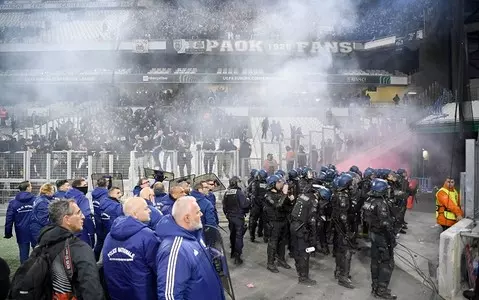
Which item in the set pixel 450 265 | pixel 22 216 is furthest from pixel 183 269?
pixel 22 216

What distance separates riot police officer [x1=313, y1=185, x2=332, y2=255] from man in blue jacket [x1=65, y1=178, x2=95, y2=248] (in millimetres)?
3396

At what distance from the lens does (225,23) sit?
94.9ft

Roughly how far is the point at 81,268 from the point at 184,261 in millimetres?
673

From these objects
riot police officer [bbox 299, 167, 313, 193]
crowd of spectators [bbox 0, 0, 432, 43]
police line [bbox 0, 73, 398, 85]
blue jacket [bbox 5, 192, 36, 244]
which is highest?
crowd of spectators [bbox 0, 0, 432, 43]

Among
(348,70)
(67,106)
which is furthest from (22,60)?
(348,70)

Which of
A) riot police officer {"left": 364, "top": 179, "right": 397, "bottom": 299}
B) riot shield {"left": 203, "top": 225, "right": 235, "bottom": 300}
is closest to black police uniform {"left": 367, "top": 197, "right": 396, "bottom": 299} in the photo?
riot police officer {"left": 364, "top": 179, "right": 397, "bottom": 299}

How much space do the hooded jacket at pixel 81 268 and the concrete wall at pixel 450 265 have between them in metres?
4.35

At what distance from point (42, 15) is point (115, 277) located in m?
28.6

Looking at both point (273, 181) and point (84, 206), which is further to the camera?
point (273, 181)

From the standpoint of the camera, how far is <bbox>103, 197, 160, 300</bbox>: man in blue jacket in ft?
9.84

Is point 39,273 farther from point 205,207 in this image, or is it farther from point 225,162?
point 225,162

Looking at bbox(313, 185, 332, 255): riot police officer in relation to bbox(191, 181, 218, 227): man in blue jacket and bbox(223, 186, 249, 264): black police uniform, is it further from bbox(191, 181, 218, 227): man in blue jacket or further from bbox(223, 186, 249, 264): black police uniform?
bbox(191, 181, 218, 227): man in blue jacket

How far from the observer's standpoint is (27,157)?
39.0ft

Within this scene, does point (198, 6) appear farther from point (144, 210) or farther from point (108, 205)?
point (144, 210)
